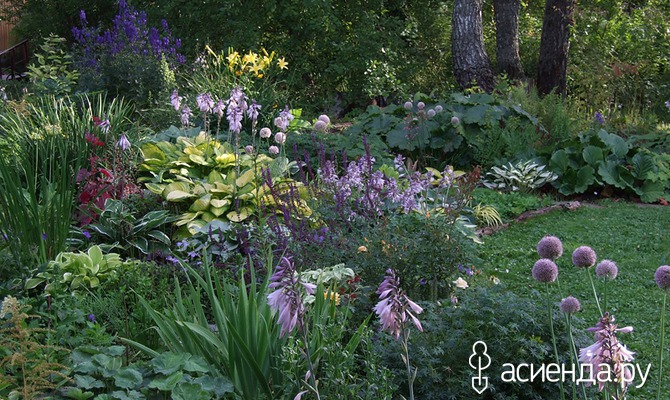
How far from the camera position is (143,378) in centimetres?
277

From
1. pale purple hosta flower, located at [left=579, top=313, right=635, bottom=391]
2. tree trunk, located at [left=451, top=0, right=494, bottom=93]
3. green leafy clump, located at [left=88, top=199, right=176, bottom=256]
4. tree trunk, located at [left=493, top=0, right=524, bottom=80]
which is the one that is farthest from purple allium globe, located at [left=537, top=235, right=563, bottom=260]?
tree trunk, located at [left=493, top=0, right=524, bottom=80]

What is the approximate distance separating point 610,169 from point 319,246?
4171 mm

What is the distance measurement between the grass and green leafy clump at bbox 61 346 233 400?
71.2 inches

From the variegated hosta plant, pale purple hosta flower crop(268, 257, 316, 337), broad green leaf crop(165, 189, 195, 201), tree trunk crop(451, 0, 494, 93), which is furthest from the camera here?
tree trunk crop(451, 0, 494, 93)

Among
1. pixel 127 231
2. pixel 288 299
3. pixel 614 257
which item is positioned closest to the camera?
pixel 288 299

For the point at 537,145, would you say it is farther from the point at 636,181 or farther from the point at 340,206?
the point at 340,206

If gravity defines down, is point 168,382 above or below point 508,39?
above

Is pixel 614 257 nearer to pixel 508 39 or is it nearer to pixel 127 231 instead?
pixel 127 231

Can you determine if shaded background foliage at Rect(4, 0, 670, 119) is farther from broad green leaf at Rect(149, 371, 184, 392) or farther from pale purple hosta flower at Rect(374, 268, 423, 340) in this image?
pale purple hosta flower at Rect(374, 268, 423, 340)

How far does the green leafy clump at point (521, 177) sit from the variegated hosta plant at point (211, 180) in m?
2.19

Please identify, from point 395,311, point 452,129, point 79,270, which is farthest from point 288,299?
point 452,129

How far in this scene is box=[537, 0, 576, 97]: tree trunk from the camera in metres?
10.8

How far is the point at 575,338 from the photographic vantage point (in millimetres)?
3281

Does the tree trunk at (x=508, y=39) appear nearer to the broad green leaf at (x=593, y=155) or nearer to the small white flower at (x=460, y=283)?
the broad green leaf at (x=593, y=155)
